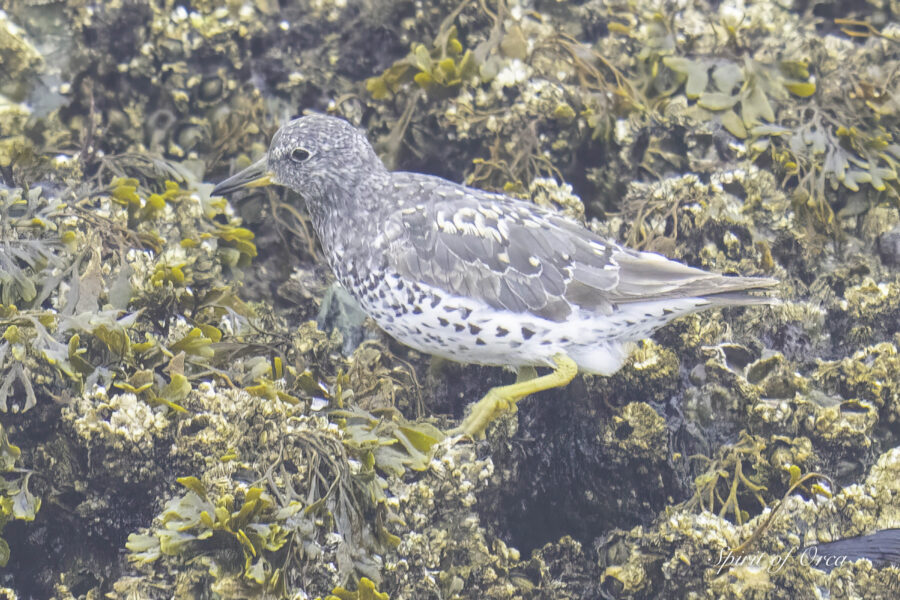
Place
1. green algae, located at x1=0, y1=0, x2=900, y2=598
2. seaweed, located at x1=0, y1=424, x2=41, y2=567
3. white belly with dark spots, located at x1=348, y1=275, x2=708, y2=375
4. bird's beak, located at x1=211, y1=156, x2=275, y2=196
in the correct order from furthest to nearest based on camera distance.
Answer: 1. bird's beak, located at x1=211, y1=156, x2=275, y2=196
2. white belly with dark spots, located at x1=348, y1=275, x2=708, y2=375
3. green algae, located at x1=0, y1=0, x2=900, y2=598
4. seaweed, located at x1=0, y1=424, x2=41, y2=567

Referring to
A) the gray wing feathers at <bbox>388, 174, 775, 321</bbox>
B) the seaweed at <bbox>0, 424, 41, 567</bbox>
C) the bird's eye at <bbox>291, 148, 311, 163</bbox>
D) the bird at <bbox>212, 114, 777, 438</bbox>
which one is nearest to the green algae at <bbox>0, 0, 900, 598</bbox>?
the seaweed at <bbox>0, 424, 41, 567</bbox>

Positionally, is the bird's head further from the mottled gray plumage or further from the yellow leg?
the yellow leg

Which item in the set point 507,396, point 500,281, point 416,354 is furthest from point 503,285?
point 416,354

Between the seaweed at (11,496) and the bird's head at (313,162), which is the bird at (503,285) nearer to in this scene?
the bird's head at (313,162)

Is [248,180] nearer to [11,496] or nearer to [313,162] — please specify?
[313,162]

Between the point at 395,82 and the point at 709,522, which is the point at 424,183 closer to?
the point at 395,82

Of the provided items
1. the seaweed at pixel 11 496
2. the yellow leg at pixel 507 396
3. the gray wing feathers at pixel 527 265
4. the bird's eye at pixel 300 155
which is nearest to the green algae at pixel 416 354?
the seaweed at pixel 11 496

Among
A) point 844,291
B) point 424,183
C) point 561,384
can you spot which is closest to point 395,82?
point 424,183
